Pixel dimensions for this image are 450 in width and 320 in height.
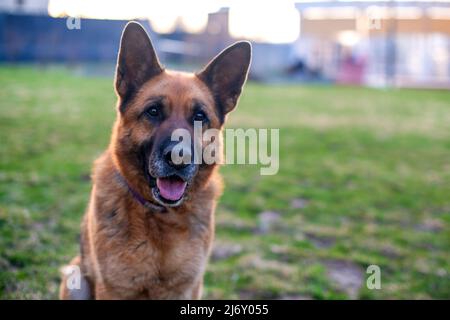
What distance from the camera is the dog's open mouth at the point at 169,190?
326 cm

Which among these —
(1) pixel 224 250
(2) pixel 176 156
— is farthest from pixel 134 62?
(1) pixel 224 250

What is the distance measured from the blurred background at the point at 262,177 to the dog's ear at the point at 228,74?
4.22ft

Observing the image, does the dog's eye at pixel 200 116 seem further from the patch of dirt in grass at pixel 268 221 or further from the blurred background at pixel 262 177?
the patch of dirt in grass at pixel 268 221

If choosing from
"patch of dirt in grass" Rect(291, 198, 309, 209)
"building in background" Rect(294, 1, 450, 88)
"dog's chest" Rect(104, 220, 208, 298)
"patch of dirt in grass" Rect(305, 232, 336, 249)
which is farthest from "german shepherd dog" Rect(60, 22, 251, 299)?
"building in background" Rect(294, 1, 450, 88)

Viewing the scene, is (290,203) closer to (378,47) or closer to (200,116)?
(200,116)

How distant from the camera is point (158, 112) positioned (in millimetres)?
3395

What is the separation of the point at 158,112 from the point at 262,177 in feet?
15.3

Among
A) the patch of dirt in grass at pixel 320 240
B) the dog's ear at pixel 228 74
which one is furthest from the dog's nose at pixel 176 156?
the patch of dirt in grass at pixel 320 240

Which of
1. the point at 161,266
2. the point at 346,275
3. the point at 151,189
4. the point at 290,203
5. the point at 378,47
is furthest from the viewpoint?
the point at 378,47

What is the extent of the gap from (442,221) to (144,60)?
4.57 metres

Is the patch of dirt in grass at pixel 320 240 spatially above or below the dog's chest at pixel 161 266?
above

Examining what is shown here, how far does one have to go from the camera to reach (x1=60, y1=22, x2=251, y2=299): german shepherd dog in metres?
3.19

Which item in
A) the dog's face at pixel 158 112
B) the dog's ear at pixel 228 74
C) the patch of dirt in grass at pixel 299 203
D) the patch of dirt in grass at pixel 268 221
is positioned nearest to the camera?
the dog's face at pixel 158 112

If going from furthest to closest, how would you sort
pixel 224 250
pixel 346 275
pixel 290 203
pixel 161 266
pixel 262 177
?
pixel 262 177
pixel 290 203
pixel 224 250
pixel 346 275
pixel 161 266
